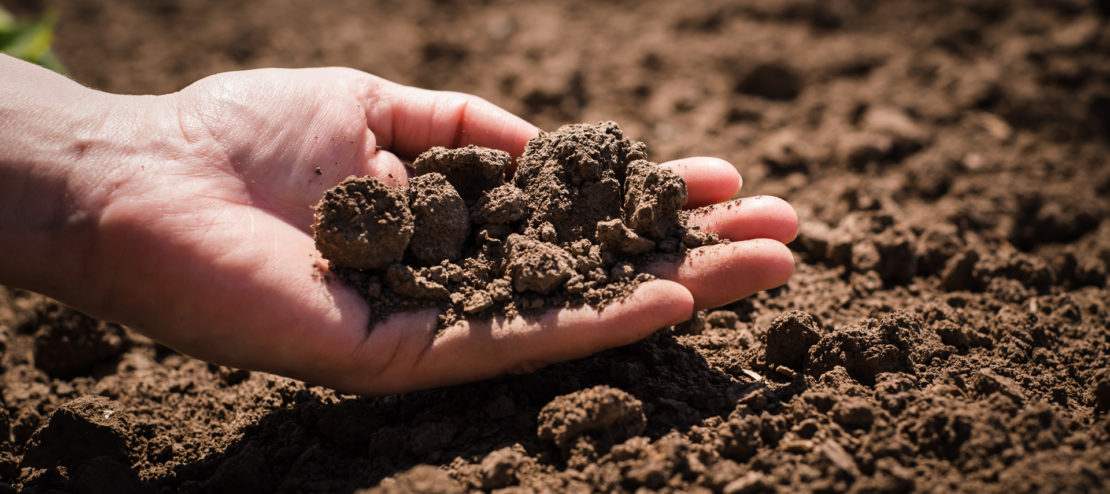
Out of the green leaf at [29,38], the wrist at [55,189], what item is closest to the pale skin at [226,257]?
the wrist at [55,189]

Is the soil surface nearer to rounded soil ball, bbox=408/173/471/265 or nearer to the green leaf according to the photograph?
rounded soil ball, bbox=408/173/471/265

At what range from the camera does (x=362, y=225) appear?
233 cm

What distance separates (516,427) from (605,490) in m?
0.39

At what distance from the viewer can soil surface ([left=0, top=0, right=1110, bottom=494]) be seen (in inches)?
85.0

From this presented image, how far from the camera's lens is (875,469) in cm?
210

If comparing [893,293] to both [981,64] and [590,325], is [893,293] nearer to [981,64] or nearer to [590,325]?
[590,325]

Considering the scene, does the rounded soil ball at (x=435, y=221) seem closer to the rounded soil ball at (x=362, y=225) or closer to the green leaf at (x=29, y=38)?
the rounded soil ball at (x=362, y=225)

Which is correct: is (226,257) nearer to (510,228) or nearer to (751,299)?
(510,228)

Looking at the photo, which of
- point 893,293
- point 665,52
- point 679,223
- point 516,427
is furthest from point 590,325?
point 665,52

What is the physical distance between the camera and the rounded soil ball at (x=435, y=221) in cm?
249

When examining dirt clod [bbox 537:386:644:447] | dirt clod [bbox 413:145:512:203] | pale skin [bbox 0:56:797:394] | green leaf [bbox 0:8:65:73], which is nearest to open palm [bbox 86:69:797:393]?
pale skin [bbox 0:56:797:394]

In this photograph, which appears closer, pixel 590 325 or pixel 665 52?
pixel 590 325

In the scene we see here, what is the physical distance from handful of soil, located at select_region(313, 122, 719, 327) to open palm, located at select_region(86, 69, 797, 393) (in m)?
0.08

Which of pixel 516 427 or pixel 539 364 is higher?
pixel 539 364
